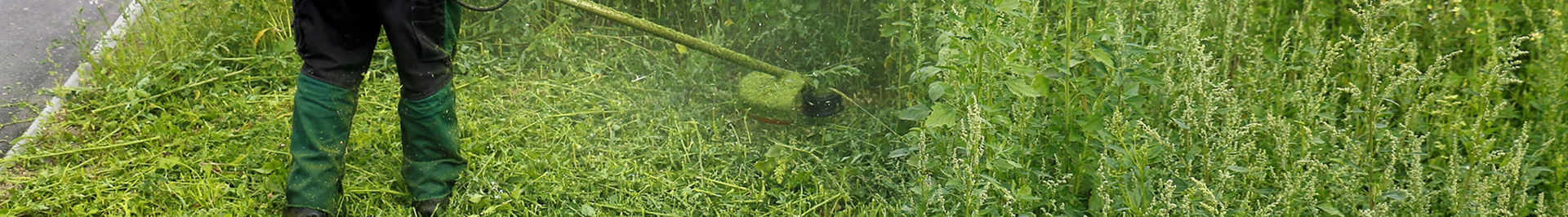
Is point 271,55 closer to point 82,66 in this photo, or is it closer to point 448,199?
point 82,66

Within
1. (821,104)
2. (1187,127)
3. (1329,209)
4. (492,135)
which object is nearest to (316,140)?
(492,135)

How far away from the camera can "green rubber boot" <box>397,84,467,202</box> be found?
3008mm

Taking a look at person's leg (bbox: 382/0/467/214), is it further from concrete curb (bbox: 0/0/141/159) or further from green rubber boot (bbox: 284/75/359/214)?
concrete curb (bbox: 0/0/141/159)

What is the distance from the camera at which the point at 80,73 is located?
4305 mm

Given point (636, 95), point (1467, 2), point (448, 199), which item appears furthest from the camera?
point (636, 95)

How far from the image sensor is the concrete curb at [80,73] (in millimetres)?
3738

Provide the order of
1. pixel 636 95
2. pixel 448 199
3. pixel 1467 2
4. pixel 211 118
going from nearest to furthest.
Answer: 1. pixel 448 199
2. pixel 1467 2
3. pixel 211 118
4. pixel 636 95

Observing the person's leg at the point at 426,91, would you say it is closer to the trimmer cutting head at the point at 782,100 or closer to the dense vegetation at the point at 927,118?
the dense vegetation at the point at 927,118

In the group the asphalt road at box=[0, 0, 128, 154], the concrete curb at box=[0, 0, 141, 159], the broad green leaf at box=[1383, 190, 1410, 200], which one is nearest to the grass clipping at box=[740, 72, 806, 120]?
the broad green leaf at box=[1383, 190, 1410, 200]

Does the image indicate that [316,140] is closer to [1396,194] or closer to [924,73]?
[924,73]

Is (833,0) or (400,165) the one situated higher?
(833,0)

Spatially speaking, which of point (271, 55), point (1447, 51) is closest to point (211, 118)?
point (271, 55)

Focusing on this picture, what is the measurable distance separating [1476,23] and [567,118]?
113 inches

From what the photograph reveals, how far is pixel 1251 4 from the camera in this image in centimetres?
348
